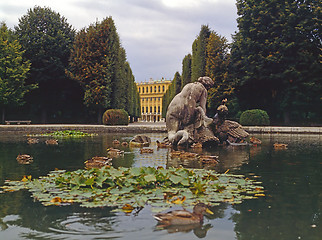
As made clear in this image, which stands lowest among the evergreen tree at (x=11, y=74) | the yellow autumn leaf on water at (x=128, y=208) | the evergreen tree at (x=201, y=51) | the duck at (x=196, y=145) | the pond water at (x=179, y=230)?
the pond water at (x=179, y=230)

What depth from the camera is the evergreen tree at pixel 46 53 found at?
88.0ft

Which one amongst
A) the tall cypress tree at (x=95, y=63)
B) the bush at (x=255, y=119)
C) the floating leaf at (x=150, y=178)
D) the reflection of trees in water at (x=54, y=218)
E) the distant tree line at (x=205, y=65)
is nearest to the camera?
the reflection of trees in water at (x=54, y=218)

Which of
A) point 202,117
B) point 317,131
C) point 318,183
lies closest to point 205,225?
point 318,183

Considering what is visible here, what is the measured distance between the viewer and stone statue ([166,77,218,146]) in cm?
881

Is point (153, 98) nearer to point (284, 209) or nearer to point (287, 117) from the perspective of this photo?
point (287, 117)

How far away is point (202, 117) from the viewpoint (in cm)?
886

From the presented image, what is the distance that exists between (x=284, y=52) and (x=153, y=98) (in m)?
78.6

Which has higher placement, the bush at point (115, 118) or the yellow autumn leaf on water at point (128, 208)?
the bush at point (115, 118)

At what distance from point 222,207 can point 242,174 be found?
181cm

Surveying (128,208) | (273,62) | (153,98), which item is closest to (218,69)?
(273,62)

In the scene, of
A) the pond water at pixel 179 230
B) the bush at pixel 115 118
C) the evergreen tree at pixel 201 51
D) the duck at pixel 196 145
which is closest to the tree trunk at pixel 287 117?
the evergreen tree at pixel 201 51

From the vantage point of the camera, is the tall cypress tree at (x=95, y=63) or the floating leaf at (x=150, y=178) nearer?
the floating leaf at (x=150, y=178)

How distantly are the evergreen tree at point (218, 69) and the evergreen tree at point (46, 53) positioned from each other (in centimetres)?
1157

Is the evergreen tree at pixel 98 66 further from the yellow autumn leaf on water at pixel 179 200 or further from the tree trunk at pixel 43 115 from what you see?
the yellow autumn leaf on water at pixel 179 200
